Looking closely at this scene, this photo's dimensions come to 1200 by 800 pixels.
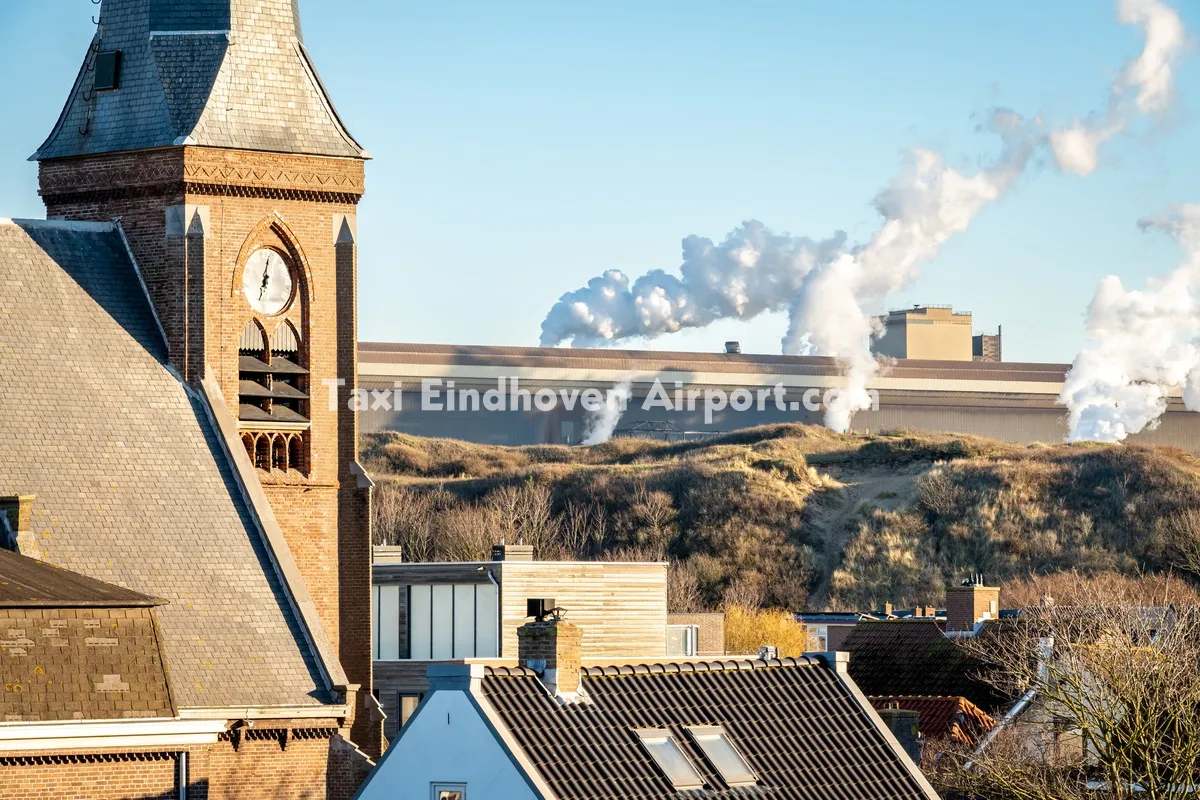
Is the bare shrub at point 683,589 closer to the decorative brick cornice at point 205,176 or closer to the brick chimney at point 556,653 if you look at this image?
the decorative brick cornice at point 205,176

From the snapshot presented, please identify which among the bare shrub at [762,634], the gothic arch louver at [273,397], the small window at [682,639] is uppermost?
the gothic arch louver at [273,397]

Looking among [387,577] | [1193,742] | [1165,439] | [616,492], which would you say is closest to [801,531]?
[616,492]

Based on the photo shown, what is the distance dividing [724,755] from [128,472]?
36.6 ft

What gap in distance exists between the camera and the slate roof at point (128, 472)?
3238cm

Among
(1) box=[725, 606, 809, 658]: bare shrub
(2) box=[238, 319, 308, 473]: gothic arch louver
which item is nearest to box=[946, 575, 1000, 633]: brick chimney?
(1) box=[725, 606, 809, 658]: bare shrub

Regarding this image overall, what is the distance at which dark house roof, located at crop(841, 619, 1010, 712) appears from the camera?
154 ft

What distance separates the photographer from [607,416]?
131 meters

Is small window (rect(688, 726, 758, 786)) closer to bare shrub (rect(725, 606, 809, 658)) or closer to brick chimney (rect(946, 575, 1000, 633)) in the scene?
brick chimney (rect(946, 575, 1000, 633))

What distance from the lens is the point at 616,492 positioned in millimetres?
109000

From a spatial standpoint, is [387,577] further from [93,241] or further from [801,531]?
[801,531]

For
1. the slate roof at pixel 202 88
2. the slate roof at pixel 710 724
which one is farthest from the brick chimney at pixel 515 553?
the slate roof at pixel 710 724

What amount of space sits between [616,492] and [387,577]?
51492mm

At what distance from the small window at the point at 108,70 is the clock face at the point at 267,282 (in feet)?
12.1

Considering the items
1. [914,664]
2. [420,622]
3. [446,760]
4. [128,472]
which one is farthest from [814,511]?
[446,760]
